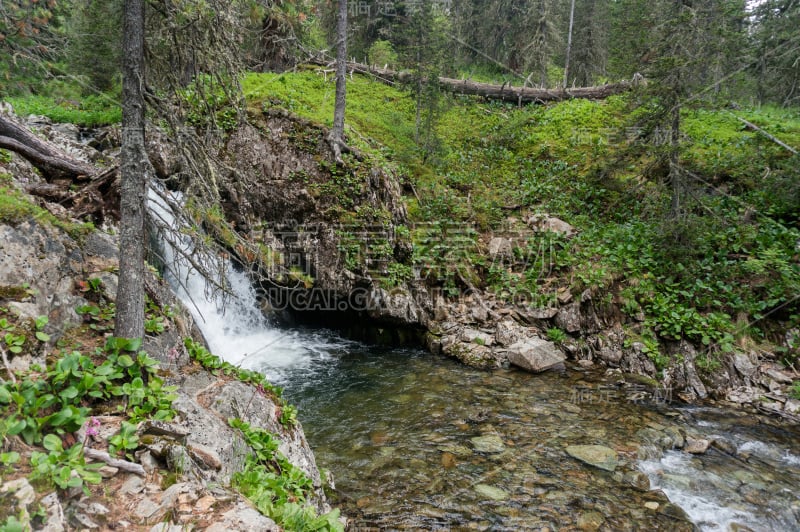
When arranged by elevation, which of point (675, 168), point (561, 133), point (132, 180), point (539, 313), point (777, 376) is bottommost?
point (777, 376)

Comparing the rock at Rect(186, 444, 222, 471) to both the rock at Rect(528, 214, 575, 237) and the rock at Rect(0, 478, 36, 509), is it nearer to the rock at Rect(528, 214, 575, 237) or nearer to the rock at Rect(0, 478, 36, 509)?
the rock at Rect(0, 478, 36, 509)

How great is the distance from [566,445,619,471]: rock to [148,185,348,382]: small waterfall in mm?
6940

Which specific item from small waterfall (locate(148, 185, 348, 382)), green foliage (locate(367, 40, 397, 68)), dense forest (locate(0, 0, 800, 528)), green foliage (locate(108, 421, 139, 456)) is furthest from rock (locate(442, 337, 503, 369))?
green foliage (locate(367, 40, 397, 68))

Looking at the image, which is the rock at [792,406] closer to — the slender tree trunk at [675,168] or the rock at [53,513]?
the slender tree trunk at [675,168]

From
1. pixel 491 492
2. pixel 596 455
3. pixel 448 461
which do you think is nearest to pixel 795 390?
pixel 596 455

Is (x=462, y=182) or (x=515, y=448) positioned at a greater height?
(x=462, y=182)

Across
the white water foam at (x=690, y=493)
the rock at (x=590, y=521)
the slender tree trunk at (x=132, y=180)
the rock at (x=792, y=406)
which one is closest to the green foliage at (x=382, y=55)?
the slender tree trunk at (x=132, y=180)

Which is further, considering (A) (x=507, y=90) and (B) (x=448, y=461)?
(A) (x=507, y=90)

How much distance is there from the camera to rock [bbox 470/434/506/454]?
24.1ft

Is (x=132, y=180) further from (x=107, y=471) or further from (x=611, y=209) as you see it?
(x=611, y=209)

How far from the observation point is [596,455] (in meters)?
7.21

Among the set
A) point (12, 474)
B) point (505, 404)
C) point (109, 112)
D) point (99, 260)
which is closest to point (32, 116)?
point (109, 112)

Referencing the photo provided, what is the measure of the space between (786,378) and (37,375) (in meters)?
13.8

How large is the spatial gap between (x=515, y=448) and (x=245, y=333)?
27.2ft
